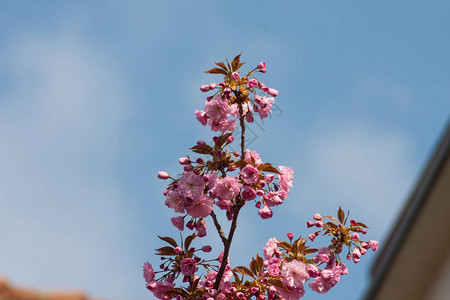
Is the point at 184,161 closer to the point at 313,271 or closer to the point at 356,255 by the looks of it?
the point at 313,271

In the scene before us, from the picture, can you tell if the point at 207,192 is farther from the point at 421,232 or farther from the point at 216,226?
the point at 421,232

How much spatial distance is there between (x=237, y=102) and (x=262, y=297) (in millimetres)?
1601

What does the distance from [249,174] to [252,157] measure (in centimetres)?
15

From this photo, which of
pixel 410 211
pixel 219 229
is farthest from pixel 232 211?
pixel 410 211

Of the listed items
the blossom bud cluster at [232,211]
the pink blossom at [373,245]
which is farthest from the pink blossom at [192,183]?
the pink blossom at [373,245]

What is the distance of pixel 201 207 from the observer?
4.25 m

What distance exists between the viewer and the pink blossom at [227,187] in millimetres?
4109

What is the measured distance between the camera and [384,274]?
240cm

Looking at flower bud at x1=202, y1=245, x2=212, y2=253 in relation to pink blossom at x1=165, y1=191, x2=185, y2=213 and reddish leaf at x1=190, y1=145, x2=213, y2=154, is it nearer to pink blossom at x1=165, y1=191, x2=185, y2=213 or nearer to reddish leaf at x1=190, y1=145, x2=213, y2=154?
pink blossom at x1=165, y1=191, x2=185, y2=213

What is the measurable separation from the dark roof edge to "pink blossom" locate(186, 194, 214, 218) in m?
1.96

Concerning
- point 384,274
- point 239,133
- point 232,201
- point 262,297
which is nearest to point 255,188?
point 232,201

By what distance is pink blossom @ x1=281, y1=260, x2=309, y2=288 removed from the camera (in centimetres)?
424

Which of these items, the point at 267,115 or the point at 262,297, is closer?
the point at 262,297

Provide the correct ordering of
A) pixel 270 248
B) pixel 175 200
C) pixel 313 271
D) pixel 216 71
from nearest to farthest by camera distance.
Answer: pixel 175 200
pixel 313 271
pixel 216 71
pixel 270 248
